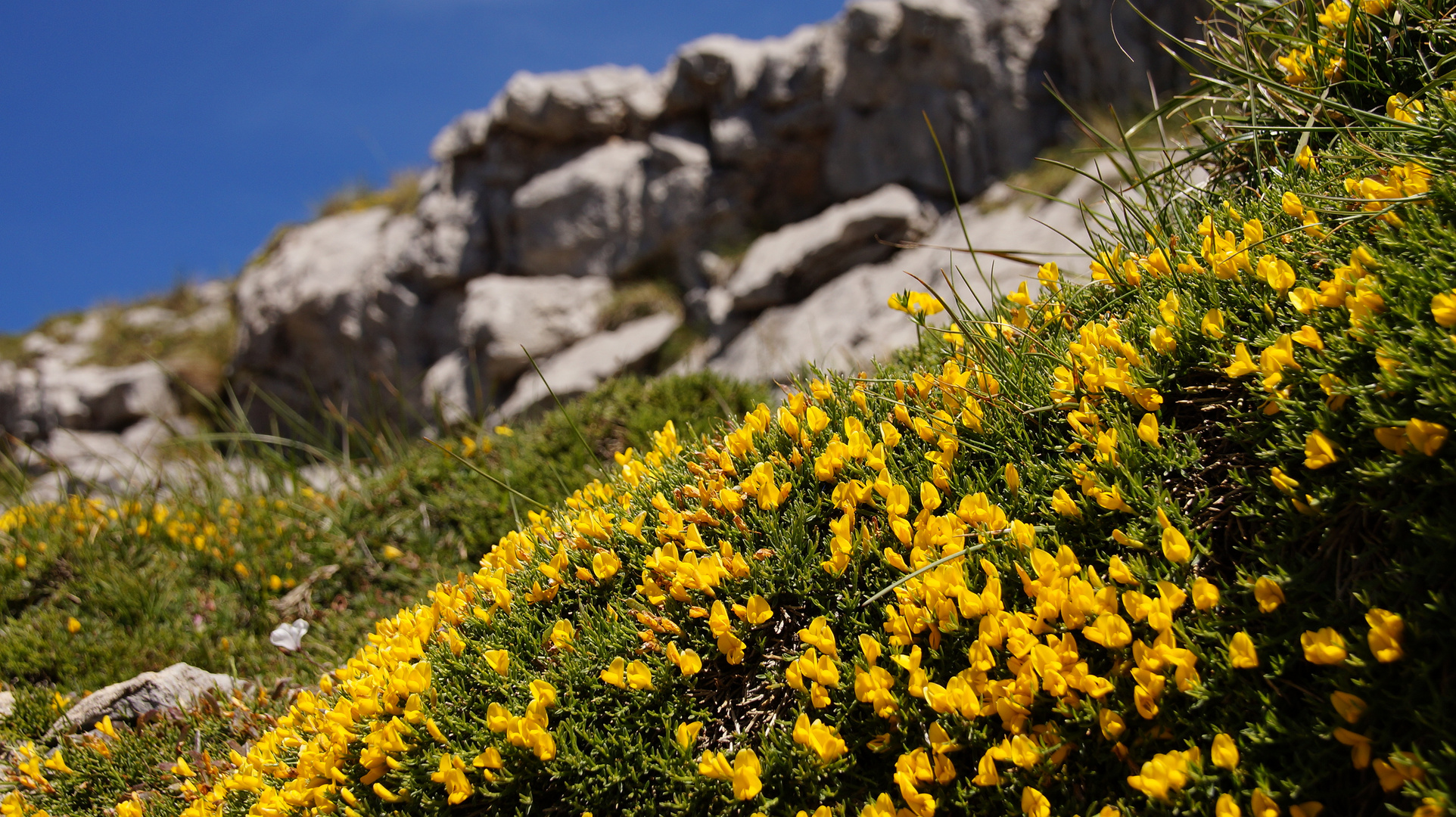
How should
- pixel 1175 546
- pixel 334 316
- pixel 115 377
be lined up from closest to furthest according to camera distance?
pixel 1175 546
pixel 334 316
pixel 115 377

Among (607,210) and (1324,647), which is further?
(607,210)

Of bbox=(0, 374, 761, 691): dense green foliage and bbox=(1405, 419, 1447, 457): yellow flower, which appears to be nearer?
bbox=(1405, 419, 1447, 457): yellow flower

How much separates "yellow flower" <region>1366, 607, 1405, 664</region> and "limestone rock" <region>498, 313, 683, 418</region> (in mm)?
13153

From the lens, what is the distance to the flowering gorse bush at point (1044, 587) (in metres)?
1.73

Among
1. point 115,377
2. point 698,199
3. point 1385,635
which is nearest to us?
point 1385,635

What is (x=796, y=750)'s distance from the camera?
1.99 metres

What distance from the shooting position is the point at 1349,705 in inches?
63.0

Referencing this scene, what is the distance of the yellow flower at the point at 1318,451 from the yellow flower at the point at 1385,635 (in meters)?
0.33

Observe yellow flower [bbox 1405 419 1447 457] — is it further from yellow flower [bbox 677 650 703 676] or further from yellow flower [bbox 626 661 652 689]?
yellow flower [bbox 626 661 652 689]

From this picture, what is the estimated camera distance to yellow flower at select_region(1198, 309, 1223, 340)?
216 centimetres

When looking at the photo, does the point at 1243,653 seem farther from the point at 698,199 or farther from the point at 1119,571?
the point at 698,199

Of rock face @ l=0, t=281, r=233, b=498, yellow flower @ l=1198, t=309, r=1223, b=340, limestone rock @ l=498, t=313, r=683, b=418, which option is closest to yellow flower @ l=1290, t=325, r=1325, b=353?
yellow flower @ l=1198, t=309, r=1223, b=340

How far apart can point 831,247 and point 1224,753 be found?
1262cm

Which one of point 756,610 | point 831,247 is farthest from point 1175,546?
point 831,247
